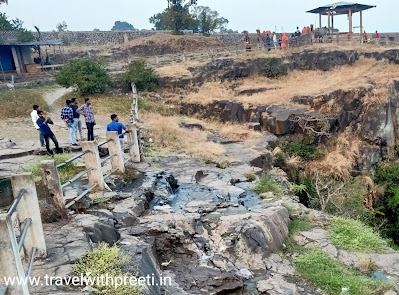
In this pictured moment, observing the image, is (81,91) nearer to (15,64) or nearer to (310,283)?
(15,64)

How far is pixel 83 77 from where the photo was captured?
19.8 m

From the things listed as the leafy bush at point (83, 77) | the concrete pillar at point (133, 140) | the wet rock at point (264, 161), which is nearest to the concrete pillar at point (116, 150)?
the concrete pillar at point (133, 140)

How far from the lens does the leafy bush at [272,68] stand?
950 inches

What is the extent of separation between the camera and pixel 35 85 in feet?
75.4

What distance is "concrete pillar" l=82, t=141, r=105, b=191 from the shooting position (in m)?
7.00

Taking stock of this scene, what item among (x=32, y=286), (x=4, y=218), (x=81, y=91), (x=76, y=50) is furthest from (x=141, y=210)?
(x=76, y=50)

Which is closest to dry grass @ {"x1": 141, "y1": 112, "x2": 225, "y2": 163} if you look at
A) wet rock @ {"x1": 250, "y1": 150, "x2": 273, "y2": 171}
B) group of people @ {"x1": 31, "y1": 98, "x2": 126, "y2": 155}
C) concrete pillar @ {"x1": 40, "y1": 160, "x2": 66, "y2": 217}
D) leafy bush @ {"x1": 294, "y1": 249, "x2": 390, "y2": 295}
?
wet rock @ {"x1": 250, "y1": 150, "x2": 273, "y2": 171}

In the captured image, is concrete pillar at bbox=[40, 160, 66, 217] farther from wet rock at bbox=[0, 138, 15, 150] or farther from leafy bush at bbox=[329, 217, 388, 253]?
wet rock at bbox=[0, 138, 15, 150]

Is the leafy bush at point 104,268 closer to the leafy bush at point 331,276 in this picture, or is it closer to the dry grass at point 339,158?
the leafy bush at point 331,276

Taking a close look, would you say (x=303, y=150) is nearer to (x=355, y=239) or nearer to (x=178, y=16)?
(x=355, y=239)

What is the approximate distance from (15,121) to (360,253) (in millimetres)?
15107

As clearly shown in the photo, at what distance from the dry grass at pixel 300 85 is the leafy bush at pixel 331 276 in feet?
44.1

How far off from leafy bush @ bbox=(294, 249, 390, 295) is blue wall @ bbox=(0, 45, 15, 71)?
26.9 meters

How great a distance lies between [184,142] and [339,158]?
7.35m
